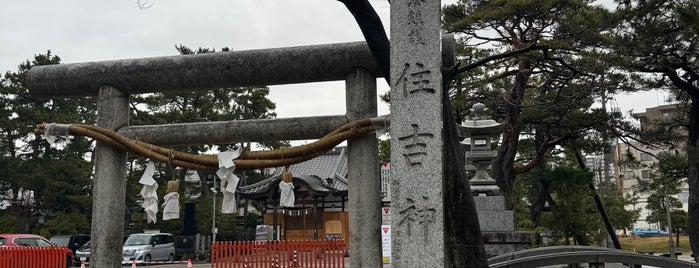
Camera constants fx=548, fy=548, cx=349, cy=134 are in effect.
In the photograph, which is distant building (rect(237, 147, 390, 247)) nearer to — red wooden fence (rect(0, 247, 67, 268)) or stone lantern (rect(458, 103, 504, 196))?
red wooden fence (rect(0, 247, 67, 268))

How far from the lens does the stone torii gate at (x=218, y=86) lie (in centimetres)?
558

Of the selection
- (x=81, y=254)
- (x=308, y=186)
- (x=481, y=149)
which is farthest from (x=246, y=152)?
(x=81, y=254)

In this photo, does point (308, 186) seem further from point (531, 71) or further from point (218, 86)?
point (218, 86)

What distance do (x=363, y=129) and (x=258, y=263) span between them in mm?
3191

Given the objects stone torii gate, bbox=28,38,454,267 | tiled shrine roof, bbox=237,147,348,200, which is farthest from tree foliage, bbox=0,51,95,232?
stone torii gate, bbox=28,38,454,267

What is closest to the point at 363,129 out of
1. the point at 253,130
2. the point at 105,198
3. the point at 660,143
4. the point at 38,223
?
the point at 253,130

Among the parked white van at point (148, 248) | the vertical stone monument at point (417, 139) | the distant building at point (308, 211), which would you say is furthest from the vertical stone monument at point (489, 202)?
the parked white van at point (148, 248)

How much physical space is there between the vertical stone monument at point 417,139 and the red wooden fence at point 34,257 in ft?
26.5

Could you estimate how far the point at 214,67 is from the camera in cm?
593

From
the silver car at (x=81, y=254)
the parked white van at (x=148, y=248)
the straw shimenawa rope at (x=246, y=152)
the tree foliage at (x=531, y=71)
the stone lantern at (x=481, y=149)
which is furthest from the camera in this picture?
the parked white van at (x=148, y=248)

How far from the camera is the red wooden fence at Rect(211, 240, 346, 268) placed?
669cm

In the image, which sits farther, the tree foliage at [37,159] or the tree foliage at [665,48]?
the tree foliage at [37,159]

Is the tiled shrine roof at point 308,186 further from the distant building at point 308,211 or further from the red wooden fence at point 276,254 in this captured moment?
the red wooden fence at point 276,254

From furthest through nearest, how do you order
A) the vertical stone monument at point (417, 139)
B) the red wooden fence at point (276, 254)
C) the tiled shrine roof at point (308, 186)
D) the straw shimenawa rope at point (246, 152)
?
the tiled shrine roof at point (308, 186)
the red wooden fence at point (276, 254)
the straw shimenawa rope at point (246, 152)
the vertical stone monument at point (417, 139)
